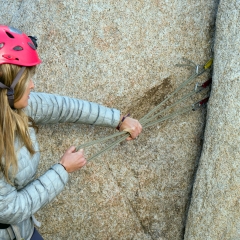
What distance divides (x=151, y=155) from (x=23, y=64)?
1598 millimetres

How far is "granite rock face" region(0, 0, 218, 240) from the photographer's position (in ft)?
11.3

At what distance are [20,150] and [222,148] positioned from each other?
1535mm

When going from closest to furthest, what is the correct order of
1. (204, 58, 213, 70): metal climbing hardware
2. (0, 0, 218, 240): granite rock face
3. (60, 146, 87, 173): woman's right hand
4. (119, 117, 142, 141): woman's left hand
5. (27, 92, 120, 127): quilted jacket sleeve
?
(60, 146, 87, 173): woman's right hand, (27, 92, 120, 127): quilted jacket sleeve, (119, 117, 142, 141): woman's left hand, (204, 58, 213, 70): metal climbing hardware, (0, 0, 218, 240): granite rock face

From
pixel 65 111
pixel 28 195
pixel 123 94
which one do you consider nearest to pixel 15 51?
pixel 65 111

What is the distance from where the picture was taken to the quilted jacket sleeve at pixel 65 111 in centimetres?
290

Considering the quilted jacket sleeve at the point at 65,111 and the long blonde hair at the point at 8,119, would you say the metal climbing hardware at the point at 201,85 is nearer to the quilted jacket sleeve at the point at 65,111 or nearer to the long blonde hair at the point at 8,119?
the quilted jacket sleeve at the point at 65,111

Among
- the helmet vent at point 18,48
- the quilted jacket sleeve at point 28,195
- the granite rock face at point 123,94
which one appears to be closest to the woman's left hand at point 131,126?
the granite rock face at point 123,94

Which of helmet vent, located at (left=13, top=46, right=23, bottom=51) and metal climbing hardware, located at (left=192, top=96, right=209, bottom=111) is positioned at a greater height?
helmet vent, located at (left=13, top=46, right=23, bottom=51)

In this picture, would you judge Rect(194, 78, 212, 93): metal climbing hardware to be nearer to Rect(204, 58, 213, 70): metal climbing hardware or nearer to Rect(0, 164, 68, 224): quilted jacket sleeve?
Rect(204, 58, 213, 70): metal climbing hardware

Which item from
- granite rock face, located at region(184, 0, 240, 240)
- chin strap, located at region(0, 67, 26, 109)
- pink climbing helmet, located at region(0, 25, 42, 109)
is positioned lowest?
granite rock face, located at region(184, 0, 240, 240)

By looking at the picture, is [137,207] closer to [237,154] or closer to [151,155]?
[151,155]

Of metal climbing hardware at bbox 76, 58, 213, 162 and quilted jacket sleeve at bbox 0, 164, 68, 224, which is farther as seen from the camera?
metal climbing hardware at bbox 76, 58, 213, 162

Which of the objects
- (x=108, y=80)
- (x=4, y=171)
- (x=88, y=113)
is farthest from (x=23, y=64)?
(x=108, y=80)

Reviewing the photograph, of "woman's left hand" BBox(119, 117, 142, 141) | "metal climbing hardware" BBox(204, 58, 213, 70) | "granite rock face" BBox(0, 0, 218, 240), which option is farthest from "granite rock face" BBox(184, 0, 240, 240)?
"woman's left hand" BBox(119, 117, 142, 141)
